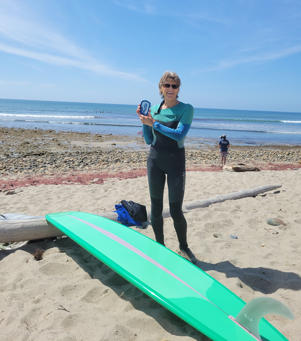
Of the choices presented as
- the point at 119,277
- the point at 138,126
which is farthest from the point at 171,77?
the point at 138,126

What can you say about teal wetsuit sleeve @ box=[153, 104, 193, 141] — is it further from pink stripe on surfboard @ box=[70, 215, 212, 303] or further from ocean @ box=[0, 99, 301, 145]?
pink stripe on surfboard @ box=[70, 215, 212, 303]

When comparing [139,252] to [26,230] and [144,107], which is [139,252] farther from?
[26,230]

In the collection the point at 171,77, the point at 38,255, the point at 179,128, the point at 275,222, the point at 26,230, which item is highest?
the point at 171,77

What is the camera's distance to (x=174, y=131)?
271 centimetres

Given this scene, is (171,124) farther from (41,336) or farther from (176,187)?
(41,336)

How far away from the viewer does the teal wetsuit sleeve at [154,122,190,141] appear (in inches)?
107

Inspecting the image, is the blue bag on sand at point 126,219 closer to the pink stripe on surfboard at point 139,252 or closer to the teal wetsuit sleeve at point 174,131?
the pink stripe on surfboard at point 139,252

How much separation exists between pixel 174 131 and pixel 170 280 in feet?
4.46

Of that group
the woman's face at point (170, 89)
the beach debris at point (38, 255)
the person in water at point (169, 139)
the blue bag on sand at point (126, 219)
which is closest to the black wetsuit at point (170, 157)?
the person in water at point (169, 139)

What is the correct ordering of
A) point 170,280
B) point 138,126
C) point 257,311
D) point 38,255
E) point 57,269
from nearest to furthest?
point 257,311 < point 170,280 < point 57,269 < point 38,255 < point 138,126

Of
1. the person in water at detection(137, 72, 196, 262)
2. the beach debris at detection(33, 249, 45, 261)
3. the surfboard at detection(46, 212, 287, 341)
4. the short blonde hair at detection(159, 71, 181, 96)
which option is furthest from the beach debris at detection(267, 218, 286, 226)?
the beach debris at detection(33, 249, 45, 261)

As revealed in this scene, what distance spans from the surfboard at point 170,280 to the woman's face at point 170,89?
5.13ft

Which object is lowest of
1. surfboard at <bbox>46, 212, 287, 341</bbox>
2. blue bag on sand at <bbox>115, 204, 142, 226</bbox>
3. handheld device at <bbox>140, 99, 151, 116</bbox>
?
blue bag on sand at <bbox>115, 204, 142, 226</bbox>

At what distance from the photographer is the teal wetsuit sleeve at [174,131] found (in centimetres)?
271
